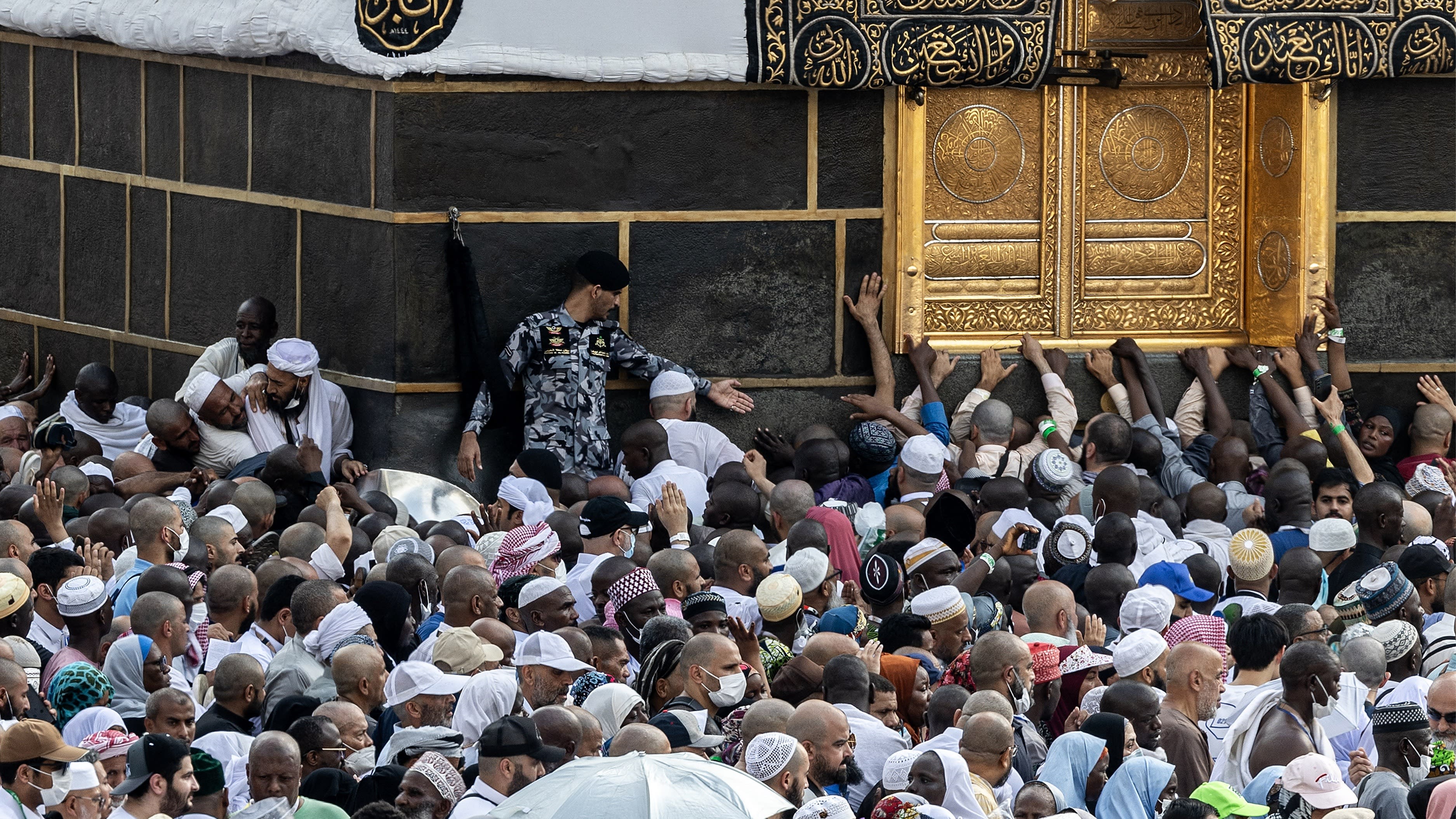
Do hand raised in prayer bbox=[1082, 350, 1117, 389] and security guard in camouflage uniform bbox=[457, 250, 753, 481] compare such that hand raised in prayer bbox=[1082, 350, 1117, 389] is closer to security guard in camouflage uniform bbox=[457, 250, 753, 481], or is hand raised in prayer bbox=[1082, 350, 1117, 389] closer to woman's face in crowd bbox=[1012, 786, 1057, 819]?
security guard in camouflage uniform bbox=[457, 250, 753, 481]

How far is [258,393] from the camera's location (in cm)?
1304

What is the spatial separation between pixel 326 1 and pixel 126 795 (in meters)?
7.02

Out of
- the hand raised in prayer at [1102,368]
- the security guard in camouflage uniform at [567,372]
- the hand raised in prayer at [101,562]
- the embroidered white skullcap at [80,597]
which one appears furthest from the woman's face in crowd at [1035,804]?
the hand raised in prayer at [1102,368]

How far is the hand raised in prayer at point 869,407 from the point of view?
538 inches

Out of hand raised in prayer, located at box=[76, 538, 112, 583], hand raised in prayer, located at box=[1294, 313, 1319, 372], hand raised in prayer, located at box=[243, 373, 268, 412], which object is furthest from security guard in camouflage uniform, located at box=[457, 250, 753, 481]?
hand raised in prayer, located at box=[1294, 313, 1319, 372]

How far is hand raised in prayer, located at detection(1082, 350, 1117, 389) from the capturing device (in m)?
14.2

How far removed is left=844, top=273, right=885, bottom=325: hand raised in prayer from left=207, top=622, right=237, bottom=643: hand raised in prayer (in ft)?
17.7

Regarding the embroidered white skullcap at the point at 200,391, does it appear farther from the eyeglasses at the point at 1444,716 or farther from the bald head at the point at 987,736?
the eyeglasses at the point at 1444,716

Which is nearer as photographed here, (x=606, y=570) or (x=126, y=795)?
(x=126, y=795)

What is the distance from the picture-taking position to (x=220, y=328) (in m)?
A: 14.2

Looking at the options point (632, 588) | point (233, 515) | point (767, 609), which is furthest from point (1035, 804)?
point (233, 515)

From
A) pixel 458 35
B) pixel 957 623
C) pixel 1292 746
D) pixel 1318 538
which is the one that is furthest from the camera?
pixel 458 35

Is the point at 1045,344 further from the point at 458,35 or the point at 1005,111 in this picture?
the point at 458,35

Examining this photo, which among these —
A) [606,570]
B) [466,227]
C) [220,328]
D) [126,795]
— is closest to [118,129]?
[220,328]
